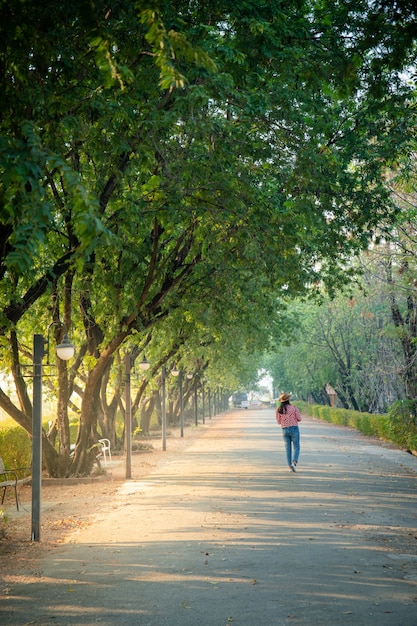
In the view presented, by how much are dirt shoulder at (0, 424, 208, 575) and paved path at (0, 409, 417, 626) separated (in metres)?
0.32

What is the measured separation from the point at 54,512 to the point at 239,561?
612 cm

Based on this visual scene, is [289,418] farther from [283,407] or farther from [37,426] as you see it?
[37,426]

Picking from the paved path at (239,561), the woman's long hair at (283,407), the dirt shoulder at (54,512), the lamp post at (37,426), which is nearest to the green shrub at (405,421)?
the dirt shoulder at (54,512)

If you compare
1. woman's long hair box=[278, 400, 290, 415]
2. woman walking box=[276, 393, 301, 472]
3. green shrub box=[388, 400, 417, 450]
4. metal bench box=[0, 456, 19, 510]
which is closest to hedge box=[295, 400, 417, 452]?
green shrub box=[388, 400, 417, 450]

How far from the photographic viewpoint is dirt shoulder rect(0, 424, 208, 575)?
980cm

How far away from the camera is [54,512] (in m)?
14.0

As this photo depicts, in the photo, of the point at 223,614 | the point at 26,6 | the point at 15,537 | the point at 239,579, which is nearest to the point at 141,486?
the point at 15,537

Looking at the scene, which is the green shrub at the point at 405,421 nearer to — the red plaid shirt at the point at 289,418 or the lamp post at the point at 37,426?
the red plaid shirt at the point at 289,418

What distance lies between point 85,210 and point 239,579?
13.8ft

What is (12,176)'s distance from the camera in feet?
18.2

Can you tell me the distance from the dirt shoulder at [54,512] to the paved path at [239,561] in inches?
12.5

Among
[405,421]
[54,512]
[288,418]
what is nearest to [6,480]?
[54,512]

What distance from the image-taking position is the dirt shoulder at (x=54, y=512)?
9.80 m

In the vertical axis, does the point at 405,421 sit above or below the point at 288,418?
below
